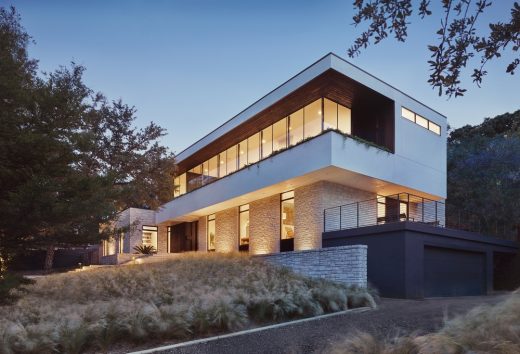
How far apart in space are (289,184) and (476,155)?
14.9 meters

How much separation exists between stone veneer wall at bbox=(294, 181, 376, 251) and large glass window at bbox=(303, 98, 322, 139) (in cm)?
222

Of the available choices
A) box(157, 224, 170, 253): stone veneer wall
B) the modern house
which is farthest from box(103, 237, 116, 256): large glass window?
the modern house

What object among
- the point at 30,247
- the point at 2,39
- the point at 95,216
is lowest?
the point at 30,247

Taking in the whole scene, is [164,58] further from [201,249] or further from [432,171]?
[432,171]

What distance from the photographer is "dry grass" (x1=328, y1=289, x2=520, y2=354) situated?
429cm

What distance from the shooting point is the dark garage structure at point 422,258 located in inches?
546

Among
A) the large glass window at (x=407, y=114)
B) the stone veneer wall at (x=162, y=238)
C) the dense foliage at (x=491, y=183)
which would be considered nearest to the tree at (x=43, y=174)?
the large glass window at (x=407, y=114)

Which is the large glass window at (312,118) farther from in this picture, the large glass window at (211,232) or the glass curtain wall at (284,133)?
the large glass window at (211,232)

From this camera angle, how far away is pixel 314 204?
1780 centimetres

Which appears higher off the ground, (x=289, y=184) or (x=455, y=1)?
(x=455, y=1)

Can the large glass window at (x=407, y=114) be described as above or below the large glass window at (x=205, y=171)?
above

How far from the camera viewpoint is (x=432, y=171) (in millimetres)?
20328

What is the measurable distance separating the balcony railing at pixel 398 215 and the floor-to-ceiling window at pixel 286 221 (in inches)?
97.2

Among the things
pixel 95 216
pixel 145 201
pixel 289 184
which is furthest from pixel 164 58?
pixel 95 216
